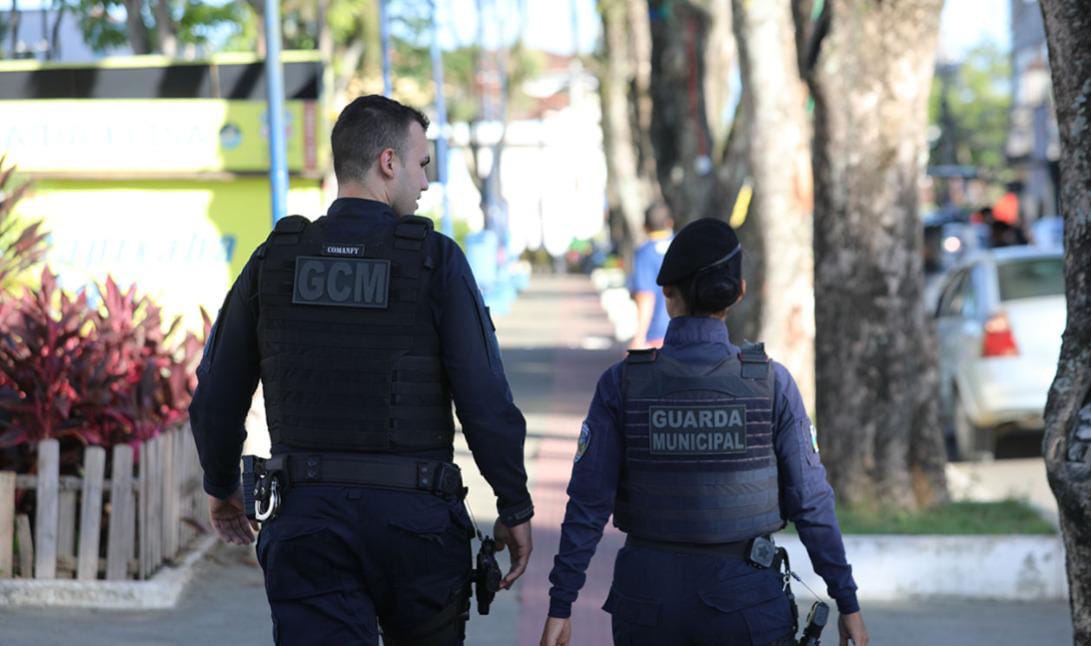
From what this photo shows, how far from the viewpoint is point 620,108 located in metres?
37.4

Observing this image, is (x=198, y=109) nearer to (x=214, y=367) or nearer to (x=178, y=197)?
(x=178, y=197)

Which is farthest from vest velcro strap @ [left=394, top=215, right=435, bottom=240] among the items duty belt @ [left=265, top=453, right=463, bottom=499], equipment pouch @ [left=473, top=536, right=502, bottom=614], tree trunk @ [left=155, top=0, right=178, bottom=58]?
tree trunk @ [left=155, top=0, right=178, bottom=58]

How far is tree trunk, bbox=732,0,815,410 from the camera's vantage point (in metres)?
13.5

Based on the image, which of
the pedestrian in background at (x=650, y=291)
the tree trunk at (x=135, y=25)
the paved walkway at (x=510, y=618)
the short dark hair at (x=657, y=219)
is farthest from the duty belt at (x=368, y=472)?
the tree trunk at (x=135, y=25)

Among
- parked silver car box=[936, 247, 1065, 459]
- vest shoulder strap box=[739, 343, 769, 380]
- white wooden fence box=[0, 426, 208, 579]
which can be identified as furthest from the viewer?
parked silver car box=[936, 247, 1065, 459]

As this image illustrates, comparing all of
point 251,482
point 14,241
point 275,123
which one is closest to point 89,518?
point 14,241

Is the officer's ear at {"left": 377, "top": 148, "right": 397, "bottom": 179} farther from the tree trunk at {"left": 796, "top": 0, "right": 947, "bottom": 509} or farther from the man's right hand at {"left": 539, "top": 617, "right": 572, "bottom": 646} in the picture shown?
the tree trunk at {"left": 796, "top": 0, "right": 947, "bottom": 509}

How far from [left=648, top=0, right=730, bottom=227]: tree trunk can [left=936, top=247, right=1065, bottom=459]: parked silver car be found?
8462 millimetres

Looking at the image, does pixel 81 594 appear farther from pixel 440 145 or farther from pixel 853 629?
pixel 440 145

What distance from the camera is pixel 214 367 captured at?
436cm

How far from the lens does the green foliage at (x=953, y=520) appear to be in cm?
873

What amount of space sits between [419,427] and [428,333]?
8.5 inches

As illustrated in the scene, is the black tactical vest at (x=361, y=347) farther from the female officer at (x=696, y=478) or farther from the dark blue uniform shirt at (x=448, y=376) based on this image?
the female officer at (x=696, y=478)

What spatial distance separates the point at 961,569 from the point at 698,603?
465 cm
